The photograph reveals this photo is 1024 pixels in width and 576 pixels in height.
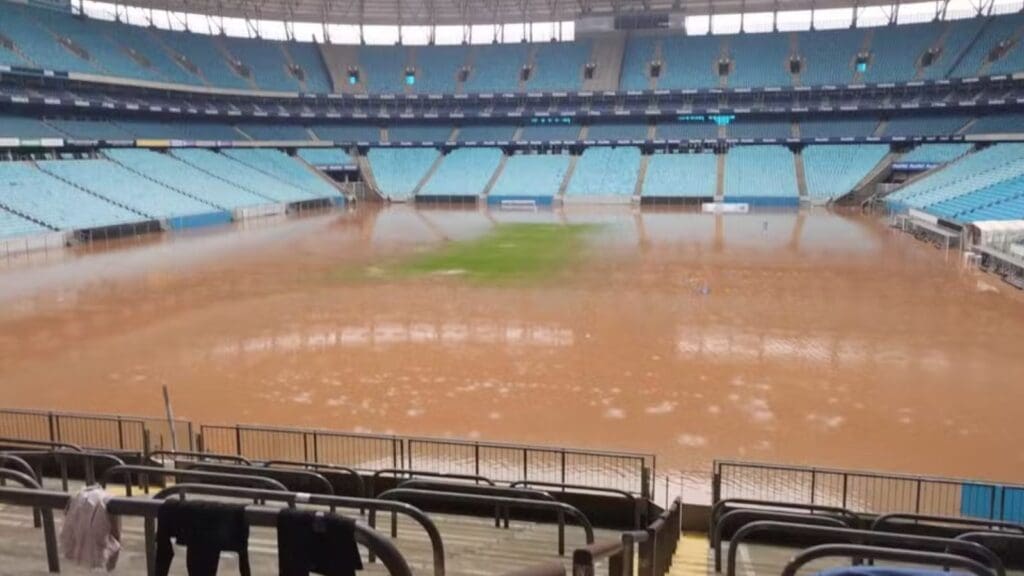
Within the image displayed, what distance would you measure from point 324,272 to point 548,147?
50.4m

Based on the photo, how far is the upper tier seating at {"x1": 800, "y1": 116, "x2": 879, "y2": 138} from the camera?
237ft

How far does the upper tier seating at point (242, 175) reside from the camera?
2508 inches

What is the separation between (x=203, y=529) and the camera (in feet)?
13.3

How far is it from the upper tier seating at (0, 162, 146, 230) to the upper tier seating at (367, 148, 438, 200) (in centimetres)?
2976

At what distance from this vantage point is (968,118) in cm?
6856

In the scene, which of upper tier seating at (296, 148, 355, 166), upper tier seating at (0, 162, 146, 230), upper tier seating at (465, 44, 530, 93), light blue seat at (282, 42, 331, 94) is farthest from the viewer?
light blue seat at (282, 42, 331, 94)

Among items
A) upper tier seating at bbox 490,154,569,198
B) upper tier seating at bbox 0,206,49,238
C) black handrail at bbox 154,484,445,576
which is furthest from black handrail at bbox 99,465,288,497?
upper tier seating at bbox 490,154,569,198

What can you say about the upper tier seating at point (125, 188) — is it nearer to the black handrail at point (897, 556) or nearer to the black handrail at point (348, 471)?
the black handrail at point (348, 471)

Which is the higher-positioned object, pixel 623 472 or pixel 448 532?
pixel 448 532

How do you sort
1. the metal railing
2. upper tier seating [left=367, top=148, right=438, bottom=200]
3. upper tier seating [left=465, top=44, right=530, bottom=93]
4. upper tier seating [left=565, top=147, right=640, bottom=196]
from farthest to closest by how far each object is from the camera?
upper tier seating [left=465, top=44, right=530, bottom=93] < upper tier seating [left=367, top=148, right=438, bottom=200] < upper tier seating [left=565, top=147, right=640, bottom=196] < the metal railing

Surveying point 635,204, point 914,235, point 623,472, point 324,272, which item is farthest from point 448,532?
point 635,204

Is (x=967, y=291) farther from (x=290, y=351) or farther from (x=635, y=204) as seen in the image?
(x=635, y=204)

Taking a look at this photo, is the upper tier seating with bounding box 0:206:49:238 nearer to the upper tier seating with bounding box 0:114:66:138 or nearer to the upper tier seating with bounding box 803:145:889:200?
the upper tier seating with bounding box 0:114:66:138

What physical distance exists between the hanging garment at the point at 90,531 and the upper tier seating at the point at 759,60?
77.1 metres
